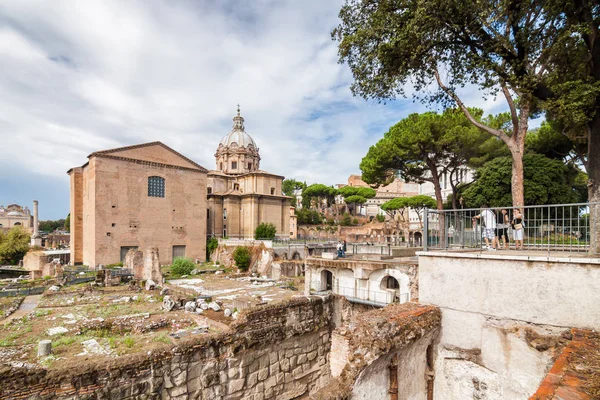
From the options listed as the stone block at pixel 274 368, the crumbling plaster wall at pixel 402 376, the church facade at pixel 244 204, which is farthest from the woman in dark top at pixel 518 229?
the church facade at pixel 244 204

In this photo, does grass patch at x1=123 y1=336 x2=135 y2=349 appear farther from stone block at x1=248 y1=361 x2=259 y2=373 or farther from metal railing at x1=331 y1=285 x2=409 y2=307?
metal railing at x1=331 y1=285 x2=409 y2=307

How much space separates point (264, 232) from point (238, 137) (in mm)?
18327

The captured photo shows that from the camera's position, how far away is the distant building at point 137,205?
86.7 ft

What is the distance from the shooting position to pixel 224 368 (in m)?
5.66

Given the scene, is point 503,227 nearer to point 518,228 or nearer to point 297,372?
point 518,228

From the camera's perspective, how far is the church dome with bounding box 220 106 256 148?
4744cm

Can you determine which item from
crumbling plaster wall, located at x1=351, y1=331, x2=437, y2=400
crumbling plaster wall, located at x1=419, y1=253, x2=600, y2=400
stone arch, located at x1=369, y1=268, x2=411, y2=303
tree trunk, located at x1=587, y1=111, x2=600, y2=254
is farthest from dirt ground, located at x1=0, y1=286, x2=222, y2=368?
tree trunk, located at x1=587, y1=111, x2=600, y2=254

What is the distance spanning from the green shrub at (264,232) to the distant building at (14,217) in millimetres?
61003

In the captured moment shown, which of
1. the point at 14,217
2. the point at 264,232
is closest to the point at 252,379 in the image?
the point at 264,232

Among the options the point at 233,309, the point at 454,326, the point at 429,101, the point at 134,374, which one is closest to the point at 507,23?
the point at 429,101

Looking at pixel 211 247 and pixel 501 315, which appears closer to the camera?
pixel 501 315

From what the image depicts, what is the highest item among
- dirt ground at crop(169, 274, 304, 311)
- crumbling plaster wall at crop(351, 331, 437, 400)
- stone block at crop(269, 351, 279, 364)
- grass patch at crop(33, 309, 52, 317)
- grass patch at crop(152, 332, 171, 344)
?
crumbling plaster wall at crop(351, 331, 437, 400)

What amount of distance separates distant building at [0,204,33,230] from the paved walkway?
6792cm

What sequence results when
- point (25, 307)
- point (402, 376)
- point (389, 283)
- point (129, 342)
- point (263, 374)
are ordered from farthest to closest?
point (25, 307) → point (389, 283) → point (129, 342) → point (263, 374) → point (402, 376)
